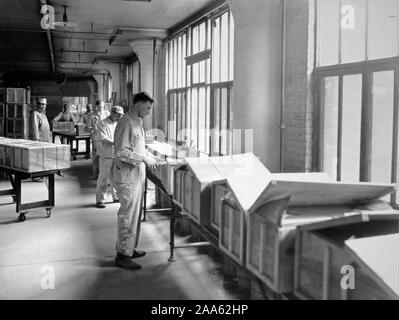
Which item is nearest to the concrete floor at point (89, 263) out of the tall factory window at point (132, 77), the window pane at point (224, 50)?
the window pane at point (224, 50)

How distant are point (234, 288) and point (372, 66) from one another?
2.56 m

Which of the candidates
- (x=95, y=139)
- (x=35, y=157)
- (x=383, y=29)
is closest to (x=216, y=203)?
(x=383, y=29)

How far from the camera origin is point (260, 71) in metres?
5.36

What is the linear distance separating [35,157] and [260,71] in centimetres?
368

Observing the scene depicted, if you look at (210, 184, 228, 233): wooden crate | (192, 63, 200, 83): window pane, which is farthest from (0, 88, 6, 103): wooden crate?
(210, 184, 228, 233): wooden crate

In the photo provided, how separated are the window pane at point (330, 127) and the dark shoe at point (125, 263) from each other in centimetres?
→ 242

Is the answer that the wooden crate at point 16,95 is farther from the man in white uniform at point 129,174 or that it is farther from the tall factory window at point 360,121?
the tall factory window at point 360,121

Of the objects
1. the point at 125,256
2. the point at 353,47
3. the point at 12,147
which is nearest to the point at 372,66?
the point at 353,47

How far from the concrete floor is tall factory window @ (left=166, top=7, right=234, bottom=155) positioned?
2242mm

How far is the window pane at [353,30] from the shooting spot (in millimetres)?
4340

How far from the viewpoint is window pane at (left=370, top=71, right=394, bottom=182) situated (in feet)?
13.5

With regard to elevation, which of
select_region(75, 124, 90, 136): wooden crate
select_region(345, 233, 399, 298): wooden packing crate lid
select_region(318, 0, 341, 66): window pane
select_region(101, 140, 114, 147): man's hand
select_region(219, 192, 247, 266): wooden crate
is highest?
select_region(318, 0, 341, 66): window pane

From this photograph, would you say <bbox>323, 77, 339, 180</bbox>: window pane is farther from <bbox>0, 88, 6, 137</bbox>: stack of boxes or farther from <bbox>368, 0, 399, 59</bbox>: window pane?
<bbox>0, 88, 6, 137</bbox>: stack of boxes
